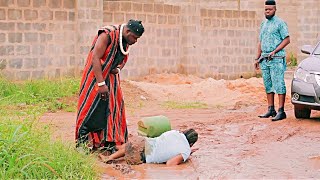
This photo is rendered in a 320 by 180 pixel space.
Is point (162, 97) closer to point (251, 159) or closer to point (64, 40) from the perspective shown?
point (64, 40)

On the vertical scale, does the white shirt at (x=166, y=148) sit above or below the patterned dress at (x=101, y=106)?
below

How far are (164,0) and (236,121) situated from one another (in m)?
9.77

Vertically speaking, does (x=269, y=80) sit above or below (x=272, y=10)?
below

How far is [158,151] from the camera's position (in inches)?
309

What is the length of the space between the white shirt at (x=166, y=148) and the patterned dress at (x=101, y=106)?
1.45 feet

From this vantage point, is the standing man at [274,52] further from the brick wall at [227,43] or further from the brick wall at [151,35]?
the brick wall at [227,43]

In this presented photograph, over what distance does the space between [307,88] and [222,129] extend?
53.1 inches

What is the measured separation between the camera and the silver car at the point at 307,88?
410 inches

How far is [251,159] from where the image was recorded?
8234 millimetres

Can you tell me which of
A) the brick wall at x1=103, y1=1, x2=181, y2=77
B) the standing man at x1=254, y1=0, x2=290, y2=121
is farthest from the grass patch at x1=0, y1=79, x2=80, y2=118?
the standing man at x1=254, y1=0, x2=290, y2=121

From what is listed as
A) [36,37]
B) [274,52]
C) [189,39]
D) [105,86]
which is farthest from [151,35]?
[105,86]

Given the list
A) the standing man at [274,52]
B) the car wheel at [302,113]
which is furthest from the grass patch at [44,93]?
the car wheel at [302,113]

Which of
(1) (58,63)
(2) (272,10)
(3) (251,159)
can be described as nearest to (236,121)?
(2) (272,10)

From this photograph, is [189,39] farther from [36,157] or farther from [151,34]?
[36,157]
